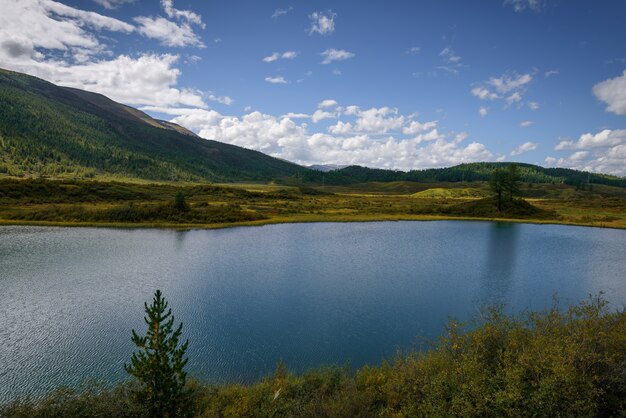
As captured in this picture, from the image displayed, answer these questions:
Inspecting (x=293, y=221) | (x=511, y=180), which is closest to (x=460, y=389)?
(x=293, y=221)

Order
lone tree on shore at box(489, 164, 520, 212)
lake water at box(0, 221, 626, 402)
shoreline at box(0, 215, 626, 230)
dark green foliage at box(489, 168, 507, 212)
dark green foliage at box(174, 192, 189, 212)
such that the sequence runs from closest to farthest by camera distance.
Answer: lake water at box(0, 221, 626, 402) → shoreline at box(0, 215, 626, 230) → dark green foliage at box(174, 192, 189, 212) → dark green foliage at box(489, 168, 507, 212) → lone tree on shore at box(489, 164, 520, 212)

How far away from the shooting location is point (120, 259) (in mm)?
41875

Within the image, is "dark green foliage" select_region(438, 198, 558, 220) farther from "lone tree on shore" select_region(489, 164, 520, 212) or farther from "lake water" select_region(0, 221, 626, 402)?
"lake water" select_region(0, 221, 626, 402)

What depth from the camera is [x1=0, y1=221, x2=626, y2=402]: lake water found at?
2042 cm

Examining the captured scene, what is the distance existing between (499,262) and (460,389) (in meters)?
37.8

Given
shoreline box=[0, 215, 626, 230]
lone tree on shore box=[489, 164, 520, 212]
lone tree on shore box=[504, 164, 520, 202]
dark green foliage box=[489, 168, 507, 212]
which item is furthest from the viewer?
lone tree on shore box=[504, 164, 520, 202]

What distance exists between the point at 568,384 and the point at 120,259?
4234 cm

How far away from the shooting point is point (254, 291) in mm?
32188

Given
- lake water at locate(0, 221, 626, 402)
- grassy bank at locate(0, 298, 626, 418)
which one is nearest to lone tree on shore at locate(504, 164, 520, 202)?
lake water at locate(0, 221, 626, 402)

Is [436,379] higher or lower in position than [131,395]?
higher

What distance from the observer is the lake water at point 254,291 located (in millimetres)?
20422

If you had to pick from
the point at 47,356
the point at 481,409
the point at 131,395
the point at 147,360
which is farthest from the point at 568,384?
the point at 47,356

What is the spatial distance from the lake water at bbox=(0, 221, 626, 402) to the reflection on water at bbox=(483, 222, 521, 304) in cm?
28

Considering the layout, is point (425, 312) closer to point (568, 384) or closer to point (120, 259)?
point (568, 384)
